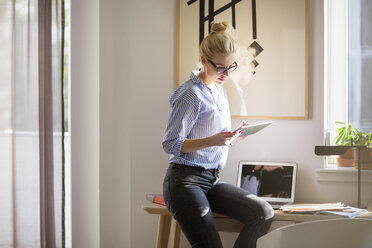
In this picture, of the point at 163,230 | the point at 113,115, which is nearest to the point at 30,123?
the point at 113,115

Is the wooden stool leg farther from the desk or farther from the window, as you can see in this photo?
the window

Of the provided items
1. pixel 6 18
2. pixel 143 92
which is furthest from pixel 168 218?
pixel 6 18

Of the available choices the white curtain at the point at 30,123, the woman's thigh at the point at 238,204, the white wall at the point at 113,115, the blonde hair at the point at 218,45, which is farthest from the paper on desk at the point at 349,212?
the white curtain at the point at 30,123

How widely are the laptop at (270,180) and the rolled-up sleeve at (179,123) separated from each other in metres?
0.71

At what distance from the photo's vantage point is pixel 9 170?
310cm

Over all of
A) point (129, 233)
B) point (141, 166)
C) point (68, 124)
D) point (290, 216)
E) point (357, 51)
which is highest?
point (357, 51)

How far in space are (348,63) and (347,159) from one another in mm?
586

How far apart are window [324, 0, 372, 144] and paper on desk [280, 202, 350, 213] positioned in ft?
1.63

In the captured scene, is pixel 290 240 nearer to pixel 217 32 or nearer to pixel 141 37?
pixel 217 32

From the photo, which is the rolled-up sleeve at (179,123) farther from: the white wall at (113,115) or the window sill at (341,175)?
the window sill at (341,175)

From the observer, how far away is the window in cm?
328

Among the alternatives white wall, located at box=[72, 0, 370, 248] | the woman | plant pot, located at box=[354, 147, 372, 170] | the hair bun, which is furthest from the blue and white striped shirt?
plant pot, located at box=[354, 147, 372, 170]

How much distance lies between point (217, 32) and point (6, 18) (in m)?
1.18

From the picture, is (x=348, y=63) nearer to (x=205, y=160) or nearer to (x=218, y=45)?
(x=218, y=45)
